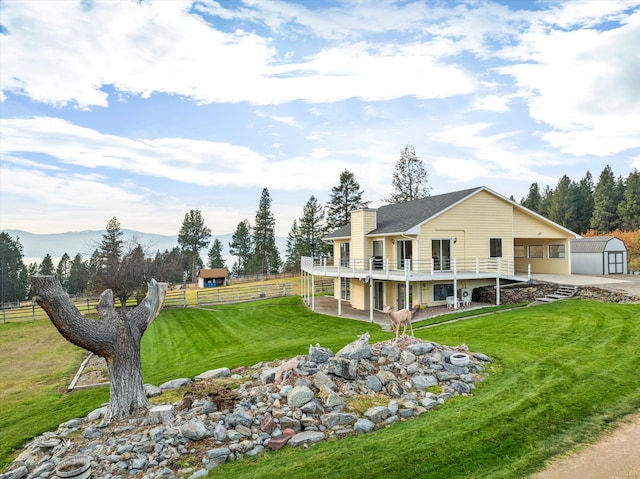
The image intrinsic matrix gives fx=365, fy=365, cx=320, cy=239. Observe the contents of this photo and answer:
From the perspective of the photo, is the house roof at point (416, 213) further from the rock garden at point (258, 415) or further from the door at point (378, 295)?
the rock garden at point (258, 415)

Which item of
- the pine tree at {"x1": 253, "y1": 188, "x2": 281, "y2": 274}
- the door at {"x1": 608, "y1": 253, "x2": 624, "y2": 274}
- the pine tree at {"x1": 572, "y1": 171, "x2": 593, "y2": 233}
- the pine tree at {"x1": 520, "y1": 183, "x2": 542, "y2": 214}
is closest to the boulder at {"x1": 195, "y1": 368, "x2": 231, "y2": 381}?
the door at {"x1": 608, "y1": 253, "x2": 624, "y2": 274}

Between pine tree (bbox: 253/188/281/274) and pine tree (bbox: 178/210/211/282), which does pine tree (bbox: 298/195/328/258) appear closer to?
pine tree (bbox: 253/188/281/274)

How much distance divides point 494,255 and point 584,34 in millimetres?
10915

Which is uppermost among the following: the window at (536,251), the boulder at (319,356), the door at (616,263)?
the window at (536,251)

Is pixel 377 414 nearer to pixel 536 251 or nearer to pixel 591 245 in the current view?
pixel 536 251

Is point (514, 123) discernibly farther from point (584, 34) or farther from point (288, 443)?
point (288, 443)

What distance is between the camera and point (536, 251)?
2433cm

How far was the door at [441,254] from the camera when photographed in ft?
62.8

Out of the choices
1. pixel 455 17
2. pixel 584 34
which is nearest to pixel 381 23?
pixel 455 17

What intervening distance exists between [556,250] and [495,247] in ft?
18.5

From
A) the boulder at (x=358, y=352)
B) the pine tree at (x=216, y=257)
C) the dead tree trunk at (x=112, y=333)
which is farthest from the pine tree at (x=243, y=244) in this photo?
the boulder at (x=358, y=352)

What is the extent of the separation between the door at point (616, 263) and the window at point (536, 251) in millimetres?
4499

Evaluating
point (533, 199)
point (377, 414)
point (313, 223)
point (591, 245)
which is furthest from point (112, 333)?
point (533, 199)

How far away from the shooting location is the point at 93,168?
24.7 m
